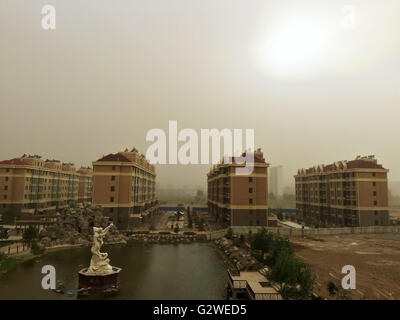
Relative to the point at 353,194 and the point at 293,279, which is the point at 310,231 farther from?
the point at 293,279

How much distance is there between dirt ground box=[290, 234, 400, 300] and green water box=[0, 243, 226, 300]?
7.29 meters

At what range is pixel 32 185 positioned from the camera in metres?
42.6

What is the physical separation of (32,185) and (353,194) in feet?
166

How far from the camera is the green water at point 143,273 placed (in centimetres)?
1508

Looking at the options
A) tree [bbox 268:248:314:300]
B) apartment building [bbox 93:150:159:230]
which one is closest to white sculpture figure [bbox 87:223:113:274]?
tree [bbox 268:248:314:300]

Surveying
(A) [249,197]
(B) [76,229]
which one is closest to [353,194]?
(A) [249,197]

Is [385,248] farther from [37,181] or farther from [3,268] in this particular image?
[37,181]

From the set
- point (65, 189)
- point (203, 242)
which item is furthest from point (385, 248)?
point (65, 189)

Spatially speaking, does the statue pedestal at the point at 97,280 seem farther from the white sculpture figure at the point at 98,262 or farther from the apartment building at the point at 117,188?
the apartment building at the point at 117,188

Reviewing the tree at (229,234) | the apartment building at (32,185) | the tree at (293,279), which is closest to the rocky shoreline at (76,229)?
the tree at (229,234)

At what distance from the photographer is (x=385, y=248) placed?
29.5 metres

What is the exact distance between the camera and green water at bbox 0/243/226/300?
594 inches
